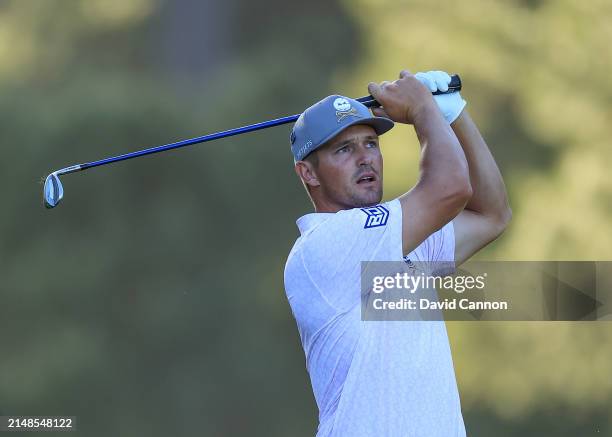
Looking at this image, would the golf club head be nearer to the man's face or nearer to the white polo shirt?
the man's face

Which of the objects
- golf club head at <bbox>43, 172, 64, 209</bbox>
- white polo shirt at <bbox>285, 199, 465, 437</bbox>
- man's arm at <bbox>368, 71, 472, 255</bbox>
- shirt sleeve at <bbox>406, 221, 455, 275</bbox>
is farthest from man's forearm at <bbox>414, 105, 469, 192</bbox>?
golf club head at <bbox>43, 172, 64, 209</bbox>

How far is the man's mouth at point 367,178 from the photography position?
2.72 metres

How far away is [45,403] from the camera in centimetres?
604

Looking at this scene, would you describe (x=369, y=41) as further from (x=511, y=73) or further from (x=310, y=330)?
(x=310, y=330)

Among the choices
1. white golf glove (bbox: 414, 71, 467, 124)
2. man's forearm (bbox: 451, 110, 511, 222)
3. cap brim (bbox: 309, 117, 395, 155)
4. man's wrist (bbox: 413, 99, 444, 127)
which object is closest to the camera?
man's wrist (bbox: 413, 99, 444, 127)

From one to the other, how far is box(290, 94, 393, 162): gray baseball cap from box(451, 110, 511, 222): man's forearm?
0.25 metres

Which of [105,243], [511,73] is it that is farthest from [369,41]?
[105,243]

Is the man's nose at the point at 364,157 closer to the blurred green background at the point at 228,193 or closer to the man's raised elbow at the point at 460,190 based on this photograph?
the man's raised elbow at the point at 460,190

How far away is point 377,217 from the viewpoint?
2.44 metres

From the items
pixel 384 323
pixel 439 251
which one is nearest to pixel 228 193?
pixel 439 251

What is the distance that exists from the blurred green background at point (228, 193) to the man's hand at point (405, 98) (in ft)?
11.8

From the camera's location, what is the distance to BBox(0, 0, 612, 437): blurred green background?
6.12 metres

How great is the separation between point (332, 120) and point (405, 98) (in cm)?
24

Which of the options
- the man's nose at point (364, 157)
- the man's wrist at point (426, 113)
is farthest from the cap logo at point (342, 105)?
the man's wrist at point (426, 113)
